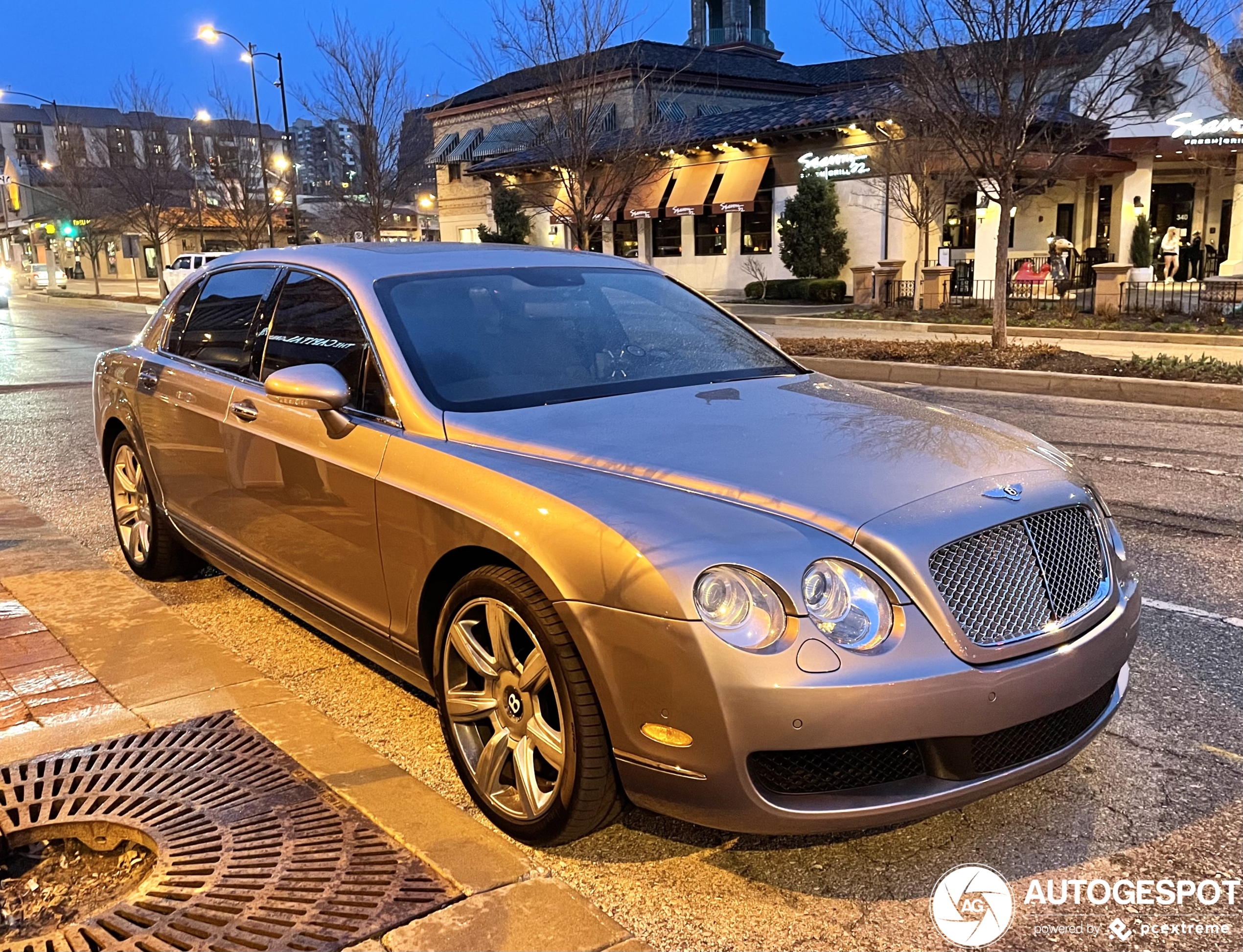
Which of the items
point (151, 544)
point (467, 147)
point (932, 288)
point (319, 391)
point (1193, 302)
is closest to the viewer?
point (319, 391)

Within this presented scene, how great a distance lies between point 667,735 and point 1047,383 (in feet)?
35.4

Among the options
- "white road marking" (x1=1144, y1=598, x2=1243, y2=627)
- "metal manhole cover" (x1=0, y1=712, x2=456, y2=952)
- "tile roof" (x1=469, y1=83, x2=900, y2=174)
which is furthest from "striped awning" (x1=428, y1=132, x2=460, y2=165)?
"metal manhole cover" (x1=0, y1=712, x2=456, y2=952)

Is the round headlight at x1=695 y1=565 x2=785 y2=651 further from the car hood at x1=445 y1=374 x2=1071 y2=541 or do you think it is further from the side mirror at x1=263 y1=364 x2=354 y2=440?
the side mirror at x1=263 y1=364 x2=354 y2=440

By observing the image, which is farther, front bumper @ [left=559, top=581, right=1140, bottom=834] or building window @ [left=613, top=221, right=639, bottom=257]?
building window @ [left=613, top=221, right=639, bottom=257]

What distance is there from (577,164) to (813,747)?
63.8ft

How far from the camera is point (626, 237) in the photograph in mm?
38562

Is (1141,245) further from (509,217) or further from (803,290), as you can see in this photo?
(509,217)

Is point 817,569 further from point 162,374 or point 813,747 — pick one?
point 162,374

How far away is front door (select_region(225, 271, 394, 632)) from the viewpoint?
350cm

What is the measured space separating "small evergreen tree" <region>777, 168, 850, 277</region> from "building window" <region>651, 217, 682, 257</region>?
676cm

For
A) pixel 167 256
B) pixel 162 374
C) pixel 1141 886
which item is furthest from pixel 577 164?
pixel 167 256

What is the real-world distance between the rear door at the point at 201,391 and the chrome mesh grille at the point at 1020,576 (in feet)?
9.75

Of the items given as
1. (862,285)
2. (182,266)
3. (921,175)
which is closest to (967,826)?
(921,175)

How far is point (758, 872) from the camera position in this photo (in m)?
2.83
